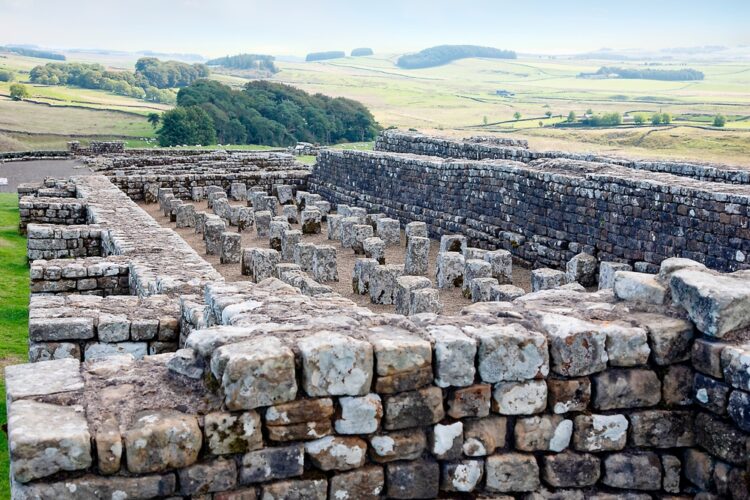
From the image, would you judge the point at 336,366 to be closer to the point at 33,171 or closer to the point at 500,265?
the point at 500,265

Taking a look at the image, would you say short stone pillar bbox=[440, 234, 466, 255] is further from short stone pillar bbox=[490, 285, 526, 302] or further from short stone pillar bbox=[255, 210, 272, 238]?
short stone pillar bbox=[255, 210, 272, 238]

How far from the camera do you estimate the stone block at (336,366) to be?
4.99m

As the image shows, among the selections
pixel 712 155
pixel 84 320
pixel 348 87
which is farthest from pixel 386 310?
pixel 348 87

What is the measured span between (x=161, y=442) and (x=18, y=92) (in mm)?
95833

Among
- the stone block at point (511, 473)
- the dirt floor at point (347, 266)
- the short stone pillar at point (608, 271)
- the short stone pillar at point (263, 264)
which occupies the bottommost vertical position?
the dirt floor at point (347, 266)

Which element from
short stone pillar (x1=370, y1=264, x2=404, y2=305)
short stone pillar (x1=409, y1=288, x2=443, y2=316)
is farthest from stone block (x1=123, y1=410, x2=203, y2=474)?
short stone pillar (x1=370, y1=264, x2=404, y2=305)

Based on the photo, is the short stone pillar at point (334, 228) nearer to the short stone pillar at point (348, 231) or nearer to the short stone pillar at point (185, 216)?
the short stone pillar at point (348, 231)

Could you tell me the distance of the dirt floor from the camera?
14961 mm

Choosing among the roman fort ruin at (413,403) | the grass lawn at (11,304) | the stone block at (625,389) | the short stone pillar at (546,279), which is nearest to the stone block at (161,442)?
the roman fort ruin at (413,403)

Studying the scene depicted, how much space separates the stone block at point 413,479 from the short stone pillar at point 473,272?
10.0 m

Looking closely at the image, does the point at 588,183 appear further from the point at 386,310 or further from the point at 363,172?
the point at 363,172

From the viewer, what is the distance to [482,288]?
14.5m

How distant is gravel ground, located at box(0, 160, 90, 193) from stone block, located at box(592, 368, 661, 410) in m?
30.5

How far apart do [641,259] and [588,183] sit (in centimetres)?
204
